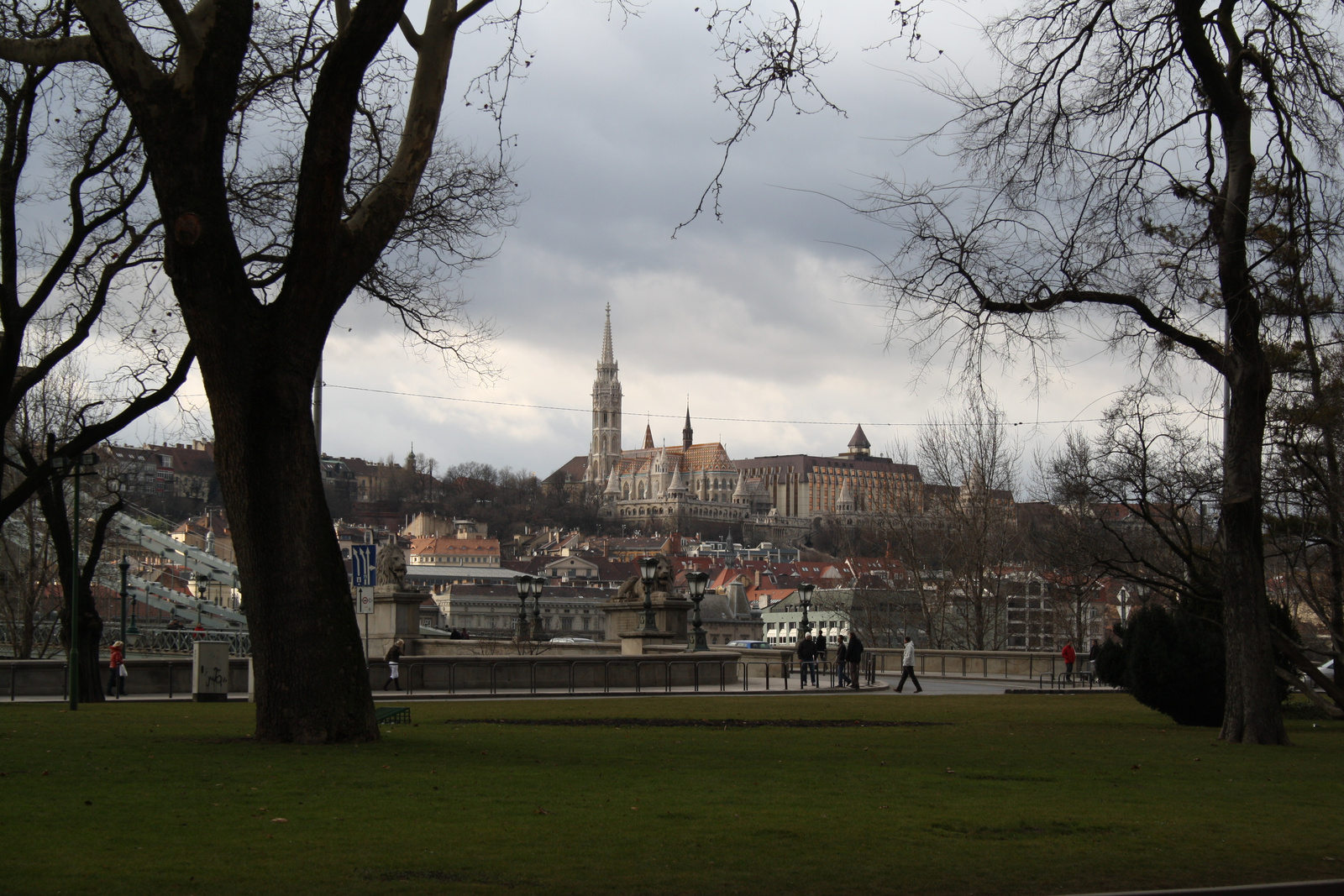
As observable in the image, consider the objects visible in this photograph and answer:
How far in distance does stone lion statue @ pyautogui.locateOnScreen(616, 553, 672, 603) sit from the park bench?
19.2 metres

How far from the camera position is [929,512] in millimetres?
60500

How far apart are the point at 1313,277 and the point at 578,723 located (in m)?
10.6

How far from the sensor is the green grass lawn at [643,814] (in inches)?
283

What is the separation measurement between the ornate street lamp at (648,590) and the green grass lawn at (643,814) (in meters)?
20.2

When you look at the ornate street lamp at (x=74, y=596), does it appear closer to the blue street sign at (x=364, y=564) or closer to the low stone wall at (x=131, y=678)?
the blue street sign at (x=364, y=564)

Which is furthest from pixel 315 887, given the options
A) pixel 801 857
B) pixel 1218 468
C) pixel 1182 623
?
pixel 1218 468

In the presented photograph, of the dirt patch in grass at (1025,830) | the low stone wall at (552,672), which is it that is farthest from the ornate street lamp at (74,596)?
the dirt patch in grass at (1025,830)

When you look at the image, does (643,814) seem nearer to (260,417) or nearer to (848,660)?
(260,417)

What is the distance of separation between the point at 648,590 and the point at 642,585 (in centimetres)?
49

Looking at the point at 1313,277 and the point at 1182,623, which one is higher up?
the point at 1313,277

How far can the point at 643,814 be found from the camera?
922 cm

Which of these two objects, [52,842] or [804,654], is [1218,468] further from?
[52,842]

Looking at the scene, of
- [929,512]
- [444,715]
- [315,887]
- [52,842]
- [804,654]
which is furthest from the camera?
[929,512]

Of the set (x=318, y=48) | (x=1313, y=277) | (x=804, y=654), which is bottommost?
(x=804, y=654)
